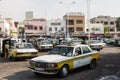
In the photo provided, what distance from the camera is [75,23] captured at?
301 feet

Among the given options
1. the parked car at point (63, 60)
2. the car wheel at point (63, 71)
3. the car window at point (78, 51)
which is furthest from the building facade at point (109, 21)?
the car wheel at point (63, 71)

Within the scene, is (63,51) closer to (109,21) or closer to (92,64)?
(92,64)

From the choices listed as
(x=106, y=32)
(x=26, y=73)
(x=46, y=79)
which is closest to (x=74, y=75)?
(x=46, y=79)

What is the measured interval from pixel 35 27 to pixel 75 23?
13.1 metres

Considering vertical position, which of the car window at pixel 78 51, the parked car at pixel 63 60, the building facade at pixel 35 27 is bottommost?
the parked car at pixel 63 60

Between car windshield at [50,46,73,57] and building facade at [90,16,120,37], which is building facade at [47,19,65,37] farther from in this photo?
car windshield at [50,46,73,57]

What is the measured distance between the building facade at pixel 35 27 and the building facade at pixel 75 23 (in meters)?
8.12

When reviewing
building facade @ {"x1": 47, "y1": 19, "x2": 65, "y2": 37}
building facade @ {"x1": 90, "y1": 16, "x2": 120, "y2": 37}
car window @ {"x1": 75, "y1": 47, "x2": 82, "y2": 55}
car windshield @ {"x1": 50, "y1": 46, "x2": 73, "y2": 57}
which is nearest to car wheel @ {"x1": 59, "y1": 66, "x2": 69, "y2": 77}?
car windshield @ {"x1": 50, "y1": 46, "x2": 73, "y2": 57}

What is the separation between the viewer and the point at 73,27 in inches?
3595

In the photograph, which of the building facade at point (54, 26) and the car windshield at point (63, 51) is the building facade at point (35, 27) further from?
the car windshield at point (63, 51)

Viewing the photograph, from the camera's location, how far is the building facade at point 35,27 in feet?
300

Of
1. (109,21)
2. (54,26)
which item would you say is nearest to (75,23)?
(54,26)

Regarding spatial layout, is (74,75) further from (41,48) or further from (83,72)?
(41,48)

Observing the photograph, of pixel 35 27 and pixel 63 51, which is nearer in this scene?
pixel 63 51
